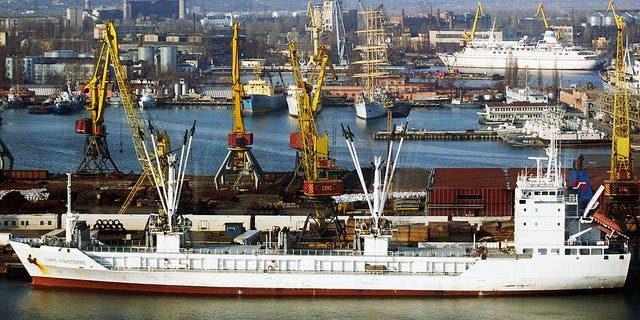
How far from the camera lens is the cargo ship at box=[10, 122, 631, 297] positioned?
22266 mm

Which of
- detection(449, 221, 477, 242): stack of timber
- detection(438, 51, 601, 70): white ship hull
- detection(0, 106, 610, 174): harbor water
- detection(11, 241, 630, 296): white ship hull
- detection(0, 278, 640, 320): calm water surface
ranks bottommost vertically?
detection(438, 51, 601, 70): white ship hull

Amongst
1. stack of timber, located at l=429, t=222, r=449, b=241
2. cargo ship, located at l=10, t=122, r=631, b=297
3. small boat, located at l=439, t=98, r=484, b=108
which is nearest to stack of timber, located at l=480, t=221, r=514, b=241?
stack of timber, located at l=429, t=222, r=449, b=241

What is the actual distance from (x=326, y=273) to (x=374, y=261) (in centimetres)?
72

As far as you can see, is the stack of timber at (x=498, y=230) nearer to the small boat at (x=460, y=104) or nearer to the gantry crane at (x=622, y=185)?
the gantry crane at (x=622, y=185)

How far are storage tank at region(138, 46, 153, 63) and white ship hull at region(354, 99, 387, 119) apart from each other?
23.9 m

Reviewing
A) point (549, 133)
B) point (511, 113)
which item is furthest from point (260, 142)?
point (511, 113)

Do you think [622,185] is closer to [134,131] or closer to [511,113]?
[134,131]

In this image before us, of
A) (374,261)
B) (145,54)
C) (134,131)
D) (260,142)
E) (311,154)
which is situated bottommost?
(260,142)

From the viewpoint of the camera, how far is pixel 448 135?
4597cm

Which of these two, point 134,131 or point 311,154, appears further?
point 134,131

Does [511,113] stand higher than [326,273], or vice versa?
[326,273]

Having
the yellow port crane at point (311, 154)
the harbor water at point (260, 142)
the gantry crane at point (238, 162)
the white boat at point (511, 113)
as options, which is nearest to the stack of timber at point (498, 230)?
the yellow port crane at point (311, 154)

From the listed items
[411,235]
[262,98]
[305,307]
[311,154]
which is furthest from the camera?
[262,98]

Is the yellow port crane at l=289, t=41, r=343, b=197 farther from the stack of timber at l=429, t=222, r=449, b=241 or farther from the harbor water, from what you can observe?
the harbor water
